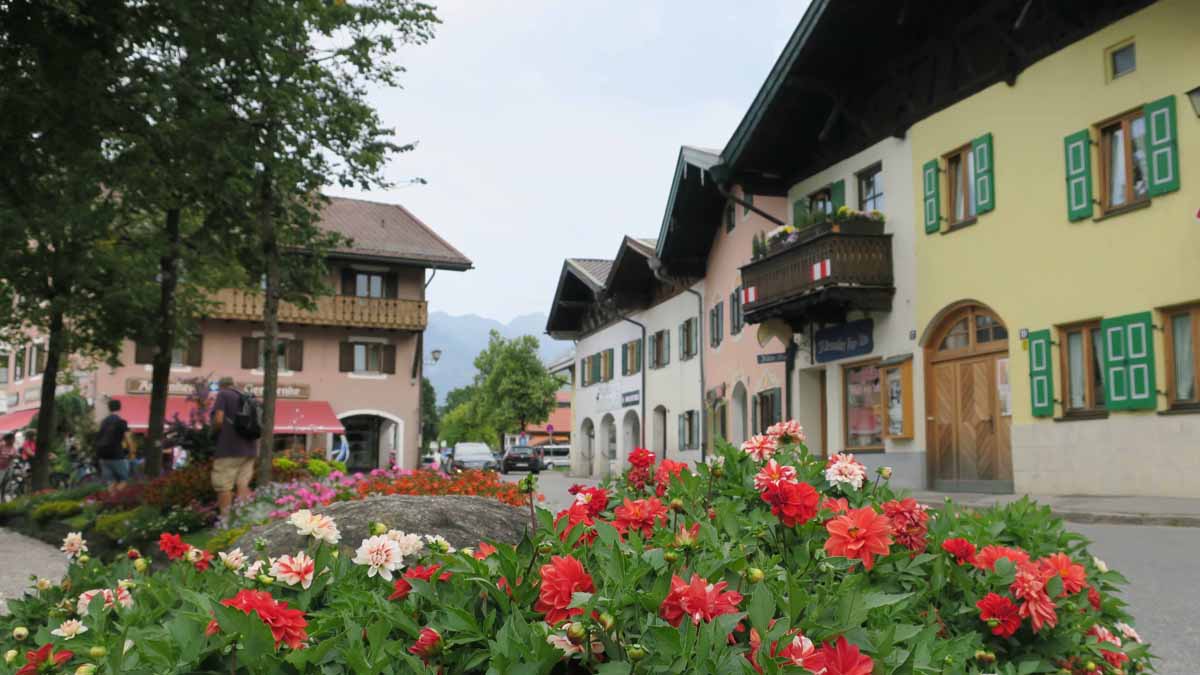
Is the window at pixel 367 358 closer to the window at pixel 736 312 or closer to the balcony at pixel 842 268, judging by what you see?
the window at pixel 736 312

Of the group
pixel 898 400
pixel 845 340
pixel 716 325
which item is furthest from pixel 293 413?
pixel 898 400

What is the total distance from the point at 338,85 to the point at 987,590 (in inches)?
493

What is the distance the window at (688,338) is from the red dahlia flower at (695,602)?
90.7 feet

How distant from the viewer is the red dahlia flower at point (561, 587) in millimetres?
1825

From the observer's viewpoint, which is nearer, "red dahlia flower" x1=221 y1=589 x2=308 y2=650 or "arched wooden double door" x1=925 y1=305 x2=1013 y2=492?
"red dahlia flower" x1=221 y1=589 x2=308 y2=650

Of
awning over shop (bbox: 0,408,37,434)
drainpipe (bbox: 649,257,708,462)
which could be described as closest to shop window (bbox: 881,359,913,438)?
drainpipe (bbox: 649,257,708,462)

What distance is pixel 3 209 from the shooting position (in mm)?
10500

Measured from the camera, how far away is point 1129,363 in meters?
13.8

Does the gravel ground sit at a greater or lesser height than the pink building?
lesser

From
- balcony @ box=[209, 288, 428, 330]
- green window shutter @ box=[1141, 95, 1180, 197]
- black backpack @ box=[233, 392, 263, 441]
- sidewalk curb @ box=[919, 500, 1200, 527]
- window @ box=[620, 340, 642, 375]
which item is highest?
balcony @ box=[209, 288, 428, 330]

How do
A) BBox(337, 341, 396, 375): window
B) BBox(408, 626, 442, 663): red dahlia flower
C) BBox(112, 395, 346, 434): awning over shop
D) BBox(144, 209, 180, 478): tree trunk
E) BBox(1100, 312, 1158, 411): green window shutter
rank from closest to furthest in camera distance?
BBox(408, 626, 442, 663): red dahlia flower → BBox(1100, 312, 1158, 411): green window shutter → BBox(144, 209, 180, 478): tree trunk → BBox(112, 395, 346, 434): awning over shop → BBox(337, 341, 396, 375): window

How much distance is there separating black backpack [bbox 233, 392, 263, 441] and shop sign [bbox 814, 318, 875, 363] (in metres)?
12.3

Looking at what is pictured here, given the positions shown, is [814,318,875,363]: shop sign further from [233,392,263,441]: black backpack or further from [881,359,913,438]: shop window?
[233,392,263,441]: black backpack

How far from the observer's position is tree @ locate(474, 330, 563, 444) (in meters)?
66.3
